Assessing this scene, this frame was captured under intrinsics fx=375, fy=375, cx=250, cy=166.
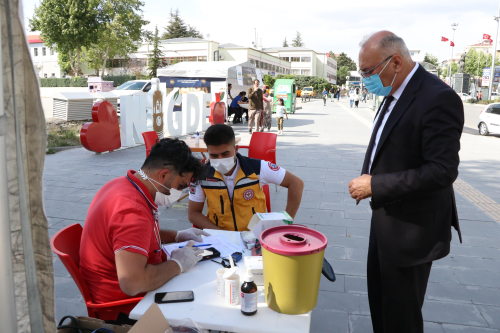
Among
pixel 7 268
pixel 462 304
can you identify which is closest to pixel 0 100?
pixel 7 268

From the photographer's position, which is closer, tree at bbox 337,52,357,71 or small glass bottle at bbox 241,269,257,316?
small glass bottle at bbox 241,269,257,316

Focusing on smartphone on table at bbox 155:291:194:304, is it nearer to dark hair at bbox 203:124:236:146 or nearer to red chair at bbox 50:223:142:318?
red chair at bbox 50:223:142:318

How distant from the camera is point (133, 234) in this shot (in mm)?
1765

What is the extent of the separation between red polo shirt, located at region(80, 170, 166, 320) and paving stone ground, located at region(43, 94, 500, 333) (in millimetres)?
1350

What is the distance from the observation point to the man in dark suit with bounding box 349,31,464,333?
5.64ft

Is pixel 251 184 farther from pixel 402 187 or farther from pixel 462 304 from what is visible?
pixel 462 304

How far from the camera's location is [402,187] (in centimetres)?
178

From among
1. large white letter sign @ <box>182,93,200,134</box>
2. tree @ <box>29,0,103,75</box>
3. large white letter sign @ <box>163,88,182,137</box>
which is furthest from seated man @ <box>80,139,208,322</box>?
tree @ <box>29,0,103,75</box>

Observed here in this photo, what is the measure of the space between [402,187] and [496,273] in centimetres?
274

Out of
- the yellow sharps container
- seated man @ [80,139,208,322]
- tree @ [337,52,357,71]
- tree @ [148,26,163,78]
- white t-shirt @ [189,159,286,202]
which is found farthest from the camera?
tree @ [337,52,357,71]

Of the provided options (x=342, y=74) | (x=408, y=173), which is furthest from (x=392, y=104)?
(x=342, y=74)

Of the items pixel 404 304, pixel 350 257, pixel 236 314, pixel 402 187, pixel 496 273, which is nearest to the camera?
pixel 236 314

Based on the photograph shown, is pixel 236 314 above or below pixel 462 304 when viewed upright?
above

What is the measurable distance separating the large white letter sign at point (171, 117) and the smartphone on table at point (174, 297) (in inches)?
415
